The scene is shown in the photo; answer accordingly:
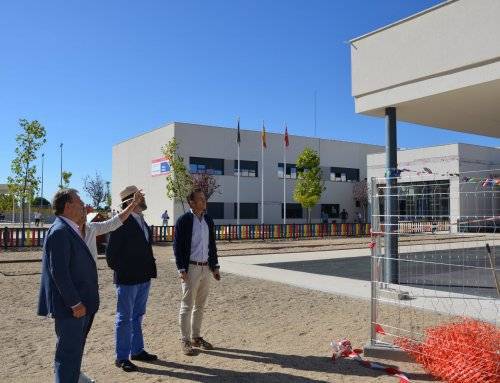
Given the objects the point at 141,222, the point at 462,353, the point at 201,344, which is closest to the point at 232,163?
the point at 201,344

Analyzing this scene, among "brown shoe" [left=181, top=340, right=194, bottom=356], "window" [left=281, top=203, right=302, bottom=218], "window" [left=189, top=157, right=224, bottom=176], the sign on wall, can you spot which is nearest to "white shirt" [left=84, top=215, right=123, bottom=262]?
"brown shoe" [left=181, top=340, right=194, bottom=356]

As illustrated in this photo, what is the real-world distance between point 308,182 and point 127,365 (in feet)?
119

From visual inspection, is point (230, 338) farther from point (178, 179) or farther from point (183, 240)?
point (178, 179)

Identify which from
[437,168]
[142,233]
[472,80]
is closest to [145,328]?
[142,233]

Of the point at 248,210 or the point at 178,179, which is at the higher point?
the point at 178,179

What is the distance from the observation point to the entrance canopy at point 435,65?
28.0 ft

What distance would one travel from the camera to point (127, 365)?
504 cm

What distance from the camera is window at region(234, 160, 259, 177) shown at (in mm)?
41031

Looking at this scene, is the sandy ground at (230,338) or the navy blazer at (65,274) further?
the sandy ground at (230,338)

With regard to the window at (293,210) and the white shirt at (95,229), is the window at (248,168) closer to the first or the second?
the window at (293,210)

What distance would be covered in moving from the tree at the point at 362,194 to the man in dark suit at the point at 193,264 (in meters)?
41.0

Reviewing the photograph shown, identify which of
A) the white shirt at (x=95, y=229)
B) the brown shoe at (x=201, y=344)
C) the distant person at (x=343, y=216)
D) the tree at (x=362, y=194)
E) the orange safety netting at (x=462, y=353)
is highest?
the tree at (x=362, y=194)

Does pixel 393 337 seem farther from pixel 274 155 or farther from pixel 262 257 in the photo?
pixel 274 155

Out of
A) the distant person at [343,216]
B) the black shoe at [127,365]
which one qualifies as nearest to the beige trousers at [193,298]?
the black shoe at [127,365]
